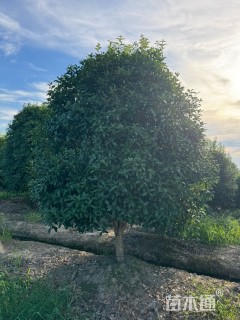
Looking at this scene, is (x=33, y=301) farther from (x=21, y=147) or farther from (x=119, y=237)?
(x=21, y=147)

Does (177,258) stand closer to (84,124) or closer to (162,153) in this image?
(162,153)

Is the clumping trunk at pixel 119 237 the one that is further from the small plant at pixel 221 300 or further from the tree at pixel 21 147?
the tree at pixel 21 147

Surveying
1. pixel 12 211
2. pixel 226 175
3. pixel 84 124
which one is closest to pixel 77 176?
pixel 84 124

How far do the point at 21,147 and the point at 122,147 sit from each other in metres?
12.2

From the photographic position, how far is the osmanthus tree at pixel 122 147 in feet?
21.1

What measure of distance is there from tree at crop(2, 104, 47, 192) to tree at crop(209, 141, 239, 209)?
9.31 metres

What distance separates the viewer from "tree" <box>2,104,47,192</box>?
17438 mm

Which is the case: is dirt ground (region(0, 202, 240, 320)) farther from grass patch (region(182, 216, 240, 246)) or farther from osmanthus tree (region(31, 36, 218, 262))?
grass patch (region(182, 216, 240, 246))

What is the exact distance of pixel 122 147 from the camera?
671 cm

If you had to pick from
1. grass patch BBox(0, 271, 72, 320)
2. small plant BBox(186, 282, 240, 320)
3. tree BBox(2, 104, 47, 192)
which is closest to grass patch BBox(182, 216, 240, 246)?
small plant BBox(186, 282, 240, 320)

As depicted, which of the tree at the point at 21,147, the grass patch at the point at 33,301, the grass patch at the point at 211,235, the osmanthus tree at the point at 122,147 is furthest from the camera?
the tree at the point at 21,147

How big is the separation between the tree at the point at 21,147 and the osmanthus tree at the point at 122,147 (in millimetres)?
9957

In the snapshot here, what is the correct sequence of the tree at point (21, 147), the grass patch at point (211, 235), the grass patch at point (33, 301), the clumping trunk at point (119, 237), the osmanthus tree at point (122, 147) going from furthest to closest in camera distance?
the tree at point (21, 147), the grass patch at point (211, 235), the clumping trunk at point (119, 237), the osmanthus tree at point (122, 147), the grass patch at point (33, 301)

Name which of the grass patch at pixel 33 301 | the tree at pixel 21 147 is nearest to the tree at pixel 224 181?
the tree at pixel 21 147
